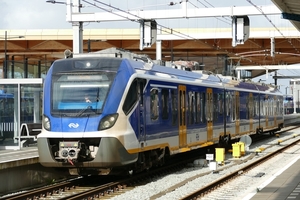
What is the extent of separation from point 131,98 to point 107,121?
1027 millimetres

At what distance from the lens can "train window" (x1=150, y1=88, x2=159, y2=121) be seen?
16250 mm

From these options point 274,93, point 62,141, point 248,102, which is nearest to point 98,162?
point 62,141

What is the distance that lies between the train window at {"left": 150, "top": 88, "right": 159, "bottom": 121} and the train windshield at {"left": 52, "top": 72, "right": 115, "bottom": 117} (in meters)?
1.94

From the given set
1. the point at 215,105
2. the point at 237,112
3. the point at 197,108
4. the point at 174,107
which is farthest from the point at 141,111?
the point at 237,112

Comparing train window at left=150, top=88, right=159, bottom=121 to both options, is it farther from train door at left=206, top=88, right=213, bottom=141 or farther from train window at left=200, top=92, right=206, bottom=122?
train door at left=206, top=88, right=213, bottom=141

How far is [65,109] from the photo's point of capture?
14.5 m

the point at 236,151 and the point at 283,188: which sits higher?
the point at 236,151

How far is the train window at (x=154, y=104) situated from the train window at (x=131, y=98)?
1196 mm

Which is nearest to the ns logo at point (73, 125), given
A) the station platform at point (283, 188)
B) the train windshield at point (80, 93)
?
the train windshield at point (80, 93)

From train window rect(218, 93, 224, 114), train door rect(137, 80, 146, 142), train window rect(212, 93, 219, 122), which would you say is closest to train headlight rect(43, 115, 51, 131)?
train door rect(137, 80, 146, 142)

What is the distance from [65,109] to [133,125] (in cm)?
174

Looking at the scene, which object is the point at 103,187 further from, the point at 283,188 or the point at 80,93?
the point at 283,188

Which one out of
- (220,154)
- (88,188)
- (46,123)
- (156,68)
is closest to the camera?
(46,123)

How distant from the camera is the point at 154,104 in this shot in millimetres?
16422
